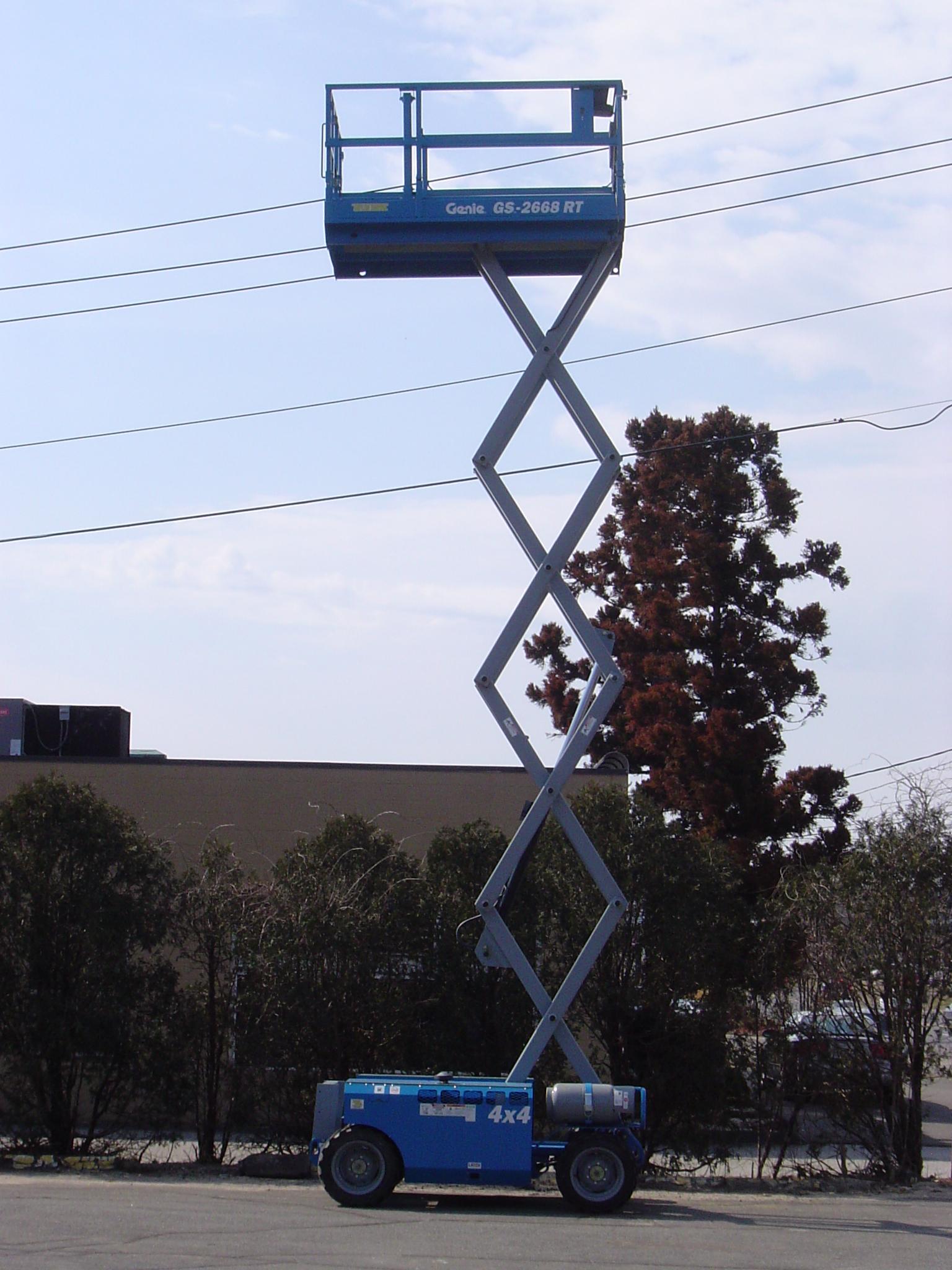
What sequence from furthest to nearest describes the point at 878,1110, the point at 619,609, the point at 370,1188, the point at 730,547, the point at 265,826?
the point at 619,609 < the point at 730,547 < the point at 265,826 < the point at 878,1110 < the point at 370,1188

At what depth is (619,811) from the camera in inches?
629

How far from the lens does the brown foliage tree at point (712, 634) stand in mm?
28312

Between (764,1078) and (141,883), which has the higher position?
(141,883)

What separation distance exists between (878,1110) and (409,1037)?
5.12 m

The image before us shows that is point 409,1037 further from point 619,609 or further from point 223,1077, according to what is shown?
point 619,609

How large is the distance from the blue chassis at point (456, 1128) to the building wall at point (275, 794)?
884 cm

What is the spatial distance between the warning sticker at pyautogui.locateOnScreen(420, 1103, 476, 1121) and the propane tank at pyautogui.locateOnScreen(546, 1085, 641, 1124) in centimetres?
69

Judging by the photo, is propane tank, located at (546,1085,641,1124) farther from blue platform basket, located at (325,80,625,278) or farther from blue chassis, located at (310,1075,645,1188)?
blue platform basket, located at (325,80,625,278)

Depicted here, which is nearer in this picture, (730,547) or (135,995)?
(135,995)

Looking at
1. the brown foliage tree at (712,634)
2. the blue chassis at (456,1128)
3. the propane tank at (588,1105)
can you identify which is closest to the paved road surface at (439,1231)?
the blue chassis at (456,1128)

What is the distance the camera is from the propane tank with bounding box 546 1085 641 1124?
11422 mm

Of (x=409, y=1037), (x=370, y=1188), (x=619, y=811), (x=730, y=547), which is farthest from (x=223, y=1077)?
(x=730, y=547)

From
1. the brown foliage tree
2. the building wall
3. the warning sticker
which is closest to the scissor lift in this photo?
the warning sticker

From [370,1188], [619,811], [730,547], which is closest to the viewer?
[370,1188]
